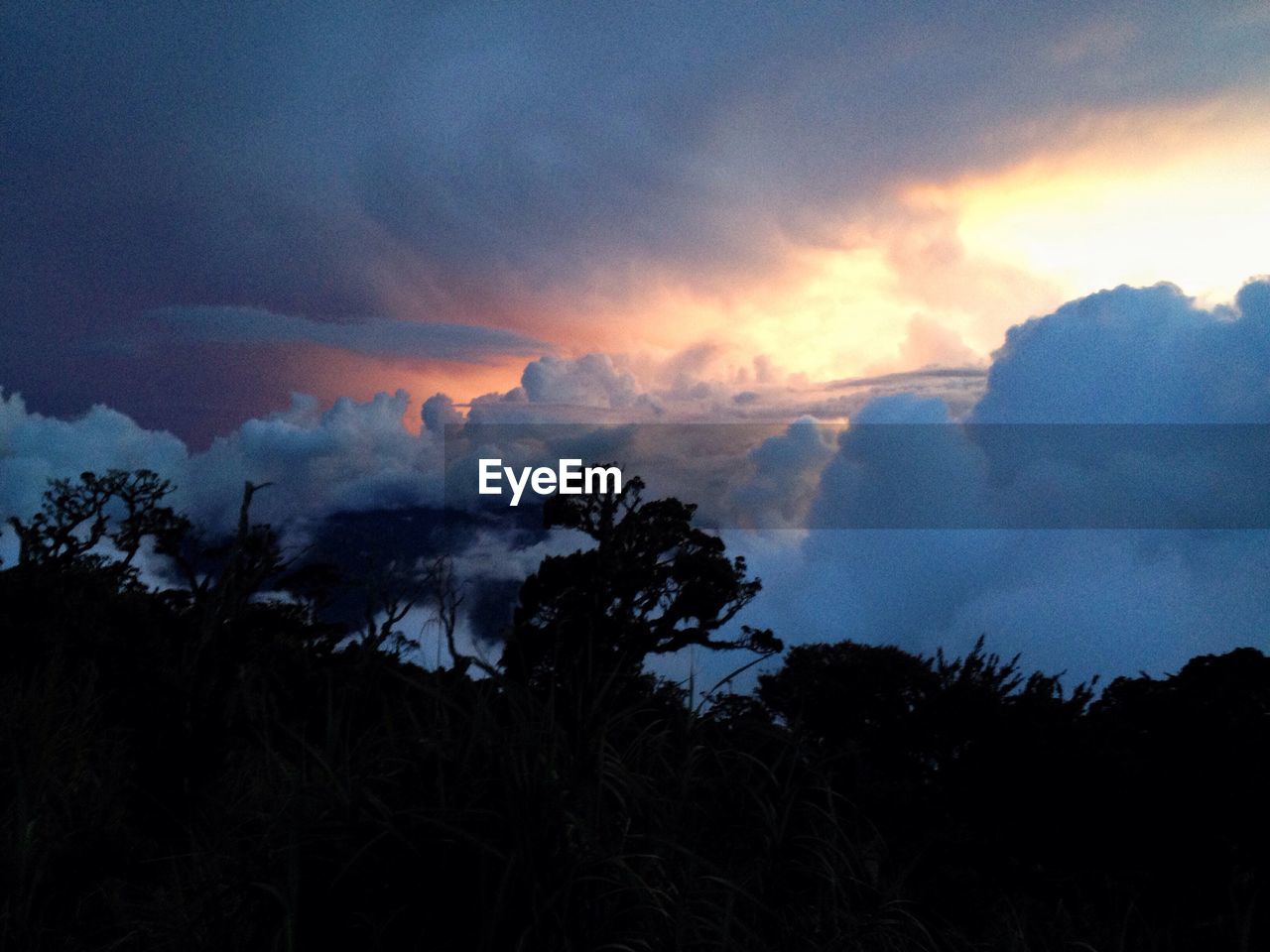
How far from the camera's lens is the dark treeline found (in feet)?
12.7

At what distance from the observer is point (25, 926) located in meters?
5.22

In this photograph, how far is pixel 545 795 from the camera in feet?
12.5

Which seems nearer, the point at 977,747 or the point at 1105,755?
the point at 1105,755

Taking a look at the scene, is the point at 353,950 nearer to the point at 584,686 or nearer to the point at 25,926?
the point at 584,686

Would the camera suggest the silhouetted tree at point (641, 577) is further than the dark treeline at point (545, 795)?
Yes

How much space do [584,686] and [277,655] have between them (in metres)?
12.9

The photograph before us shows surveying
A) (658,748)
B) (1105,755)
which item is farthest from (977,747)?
(658,748)

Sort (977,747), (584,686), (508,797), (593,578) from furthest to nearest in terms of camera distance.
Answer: (593,578)
(977,747)
(584,686)
(508,797)

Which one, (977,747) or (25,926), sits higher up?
(25,926)

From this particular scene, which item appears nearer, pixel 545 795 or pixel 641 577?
pixel 545 795

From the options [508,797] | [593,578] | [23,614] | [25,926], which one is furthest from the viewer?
[593,578]

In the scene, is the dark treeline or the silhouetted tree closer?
the dark treeline

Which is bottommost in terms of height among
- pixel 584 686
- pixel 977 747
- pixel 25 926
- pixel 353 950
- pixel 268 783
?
pixel 977 747

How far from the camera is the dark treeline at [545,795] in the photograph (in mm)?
3869
